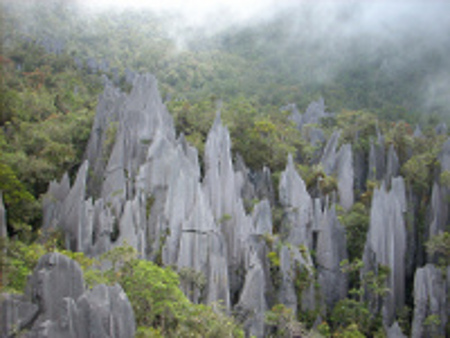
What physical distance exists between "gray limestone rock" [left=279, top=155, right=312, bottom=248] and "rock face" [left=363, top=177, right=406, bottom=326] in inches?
132

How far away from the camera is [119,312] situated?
11.9 m

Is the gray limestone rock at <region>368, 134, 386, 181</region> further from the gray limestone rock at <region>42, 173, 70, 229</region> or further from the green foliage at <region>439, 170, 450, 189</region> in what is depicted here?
the gray limestone rock at <region>42, 173, 70, 229</region>

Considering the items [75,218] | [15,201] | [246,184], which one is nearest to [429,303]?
[246,184]

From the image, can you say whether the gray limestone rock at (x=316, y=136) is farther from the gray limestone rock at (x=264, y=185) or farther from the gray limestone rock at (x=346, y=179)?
the gray limestone rock at (x=264, y=185)

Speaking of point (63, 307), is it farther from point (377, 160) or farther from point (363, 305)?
point (377, 160)

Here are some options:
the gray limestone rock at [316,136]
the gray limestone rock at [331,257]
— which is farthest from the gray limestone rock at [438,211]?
the gray limestone rock at [316,136]

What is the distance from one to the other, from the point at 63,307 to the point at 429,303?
16102 mm

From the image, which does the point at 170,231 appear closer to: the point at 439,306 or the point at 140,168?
the point at 140,168

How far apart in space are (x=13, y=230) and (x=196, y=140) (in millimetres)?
12022

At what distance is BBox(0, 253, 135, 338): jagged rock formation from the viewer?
1091cm

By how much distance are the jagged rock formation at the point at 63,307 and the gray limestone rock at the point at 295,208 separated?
556 inches

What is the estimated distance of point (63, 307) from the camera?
36.6 feet

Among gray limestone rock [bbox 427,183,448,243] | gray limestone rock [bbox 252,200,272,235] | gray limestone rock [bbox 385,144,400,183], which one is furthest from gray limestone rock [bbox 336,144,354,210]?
gray limestone rock [bbox 252,200,272,235]

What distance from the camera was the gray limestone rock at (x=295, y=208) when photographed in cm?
2502
